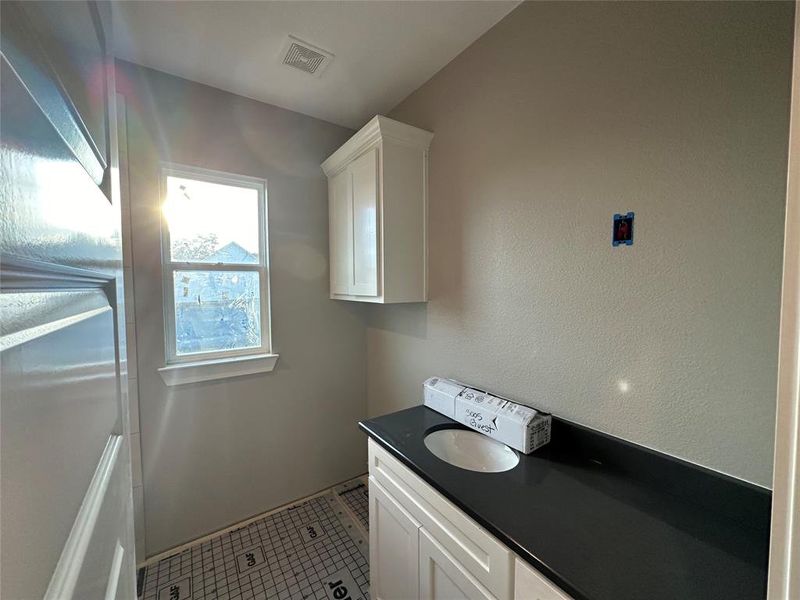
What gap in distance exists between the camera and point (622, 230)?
1026mm

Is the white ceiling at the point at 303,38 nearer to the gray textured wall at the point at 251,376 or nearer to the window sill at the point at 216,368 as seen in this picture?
the gray textured wall at the point at 251,376

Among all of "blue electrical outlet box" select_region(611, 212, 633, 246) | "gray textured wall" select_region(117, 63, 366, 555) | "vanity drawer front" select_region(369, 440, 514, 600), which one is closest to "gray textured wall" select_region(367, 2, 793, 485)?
"blue electrical outlet box" select_region(611, 212, 633, 246)

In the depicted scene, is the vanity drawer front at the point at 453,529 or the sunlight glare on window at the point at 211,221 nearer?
the vanity drawer front at the point at 453,529

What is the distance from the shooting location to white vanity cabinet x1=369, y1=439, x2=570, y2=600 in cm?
80

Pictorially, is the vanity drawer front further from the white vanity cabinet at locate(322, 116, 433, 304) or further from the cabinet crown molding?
the cabinet crown molding

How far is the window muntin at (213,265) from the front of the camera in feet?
5.67

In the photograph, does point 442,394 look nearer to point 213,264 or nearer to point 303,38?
point 213,264

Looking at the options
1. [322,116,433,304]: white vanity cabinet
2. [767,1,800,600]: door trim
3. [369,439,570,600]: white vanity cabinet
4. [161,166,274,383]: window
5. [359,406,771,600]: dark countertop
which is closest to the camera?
[767,1,800,600]: door trim

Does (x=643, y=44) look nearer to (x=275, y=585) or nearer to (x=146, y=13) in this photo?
(x=146, y=13)

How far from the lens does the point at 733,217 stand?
824 millimetres

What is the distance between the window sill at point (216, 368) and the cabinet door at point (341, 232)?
24.7 inches

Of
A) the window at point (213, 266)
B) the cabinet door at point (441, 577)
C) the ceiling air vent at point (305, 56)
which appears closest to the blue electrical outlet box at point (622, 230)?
the cabinet door at point (441, 577)

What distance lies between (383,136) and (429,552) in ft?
5.76

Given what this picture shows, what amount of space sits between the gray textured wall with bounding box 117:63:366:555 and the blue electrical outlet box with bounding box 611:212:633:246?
1.67 meters
